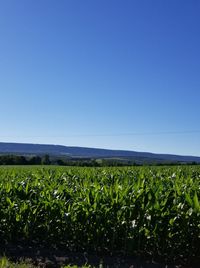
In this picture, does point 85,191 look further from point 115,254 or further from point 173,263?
point 173,263

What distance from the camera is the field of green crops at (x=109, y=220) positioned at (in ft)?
23.2

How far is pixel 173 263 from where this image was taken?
7.06m

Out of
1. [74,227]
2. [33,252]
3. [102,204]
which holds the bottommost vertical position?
[33,252]

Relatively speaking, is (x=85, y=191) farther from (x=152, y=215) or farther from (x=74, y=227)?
(x=152, y=215)

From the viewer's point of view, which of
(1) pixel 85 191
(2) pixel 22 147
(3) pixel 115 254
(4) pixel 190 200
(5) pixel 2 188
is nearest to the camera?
(4) pixel 190 200

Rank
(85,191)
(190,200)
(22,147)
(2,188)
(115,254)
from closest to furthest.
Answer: (190,200) → (115,254) → (85,191) → (2,188) → (22,147)

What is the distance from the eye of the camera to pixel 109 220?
7.60 meters

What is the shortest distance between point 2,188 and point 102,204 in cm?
292

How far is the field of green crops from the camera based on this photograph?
7059 millimetres

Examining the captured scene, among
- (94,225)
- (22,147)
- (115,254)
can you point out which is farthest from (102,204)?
(22,147)

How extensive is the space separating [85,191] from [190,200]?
2250 millimetres

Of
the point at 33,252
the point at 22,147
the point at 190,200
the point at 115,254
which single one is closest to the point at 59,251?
the point at 33,252

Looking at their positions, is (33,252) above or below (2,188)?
below

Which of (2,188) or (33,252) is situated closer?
(33,252)
